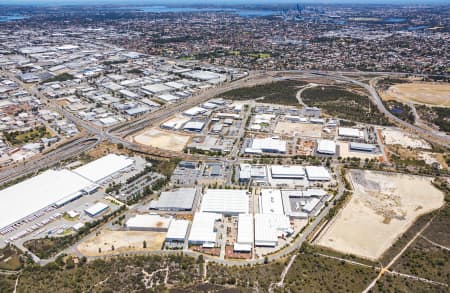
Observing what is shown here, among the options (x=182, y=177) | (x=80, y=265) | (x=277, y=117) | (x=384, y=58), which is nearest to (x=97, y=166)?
(x=182, y=177)

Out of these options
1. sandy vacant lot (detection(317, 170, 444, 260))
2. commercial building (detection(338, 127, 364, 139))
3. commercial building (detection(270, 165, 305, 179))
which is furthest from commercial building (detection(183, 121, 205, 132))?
sandy vacant lot (detection(317, 170, 444, 260))

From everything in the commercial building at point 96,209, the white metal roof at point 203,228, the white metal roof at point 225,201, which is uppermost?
the white metal roof at point 225,201

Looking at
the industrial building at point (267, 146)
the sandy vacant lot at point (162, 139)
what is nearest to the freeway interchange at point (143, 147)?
the sandy vacant lot at point (162, 139)

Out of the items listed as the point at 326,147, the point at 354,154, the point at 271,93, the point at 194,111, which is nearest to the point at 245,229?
the point at 326,147

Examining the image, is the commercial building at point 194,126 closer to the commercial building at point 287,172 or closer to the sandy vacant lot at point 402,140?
the commercial building at point 287,172

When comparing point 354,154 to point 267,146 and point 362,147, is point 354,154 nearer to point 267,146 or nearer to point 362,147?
point 362,147

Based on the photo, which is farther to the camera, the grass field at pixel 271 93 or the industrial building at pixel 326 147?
the grass field at pixel 271 93

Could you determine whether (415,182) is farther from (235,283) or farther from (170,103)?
(170,103)
